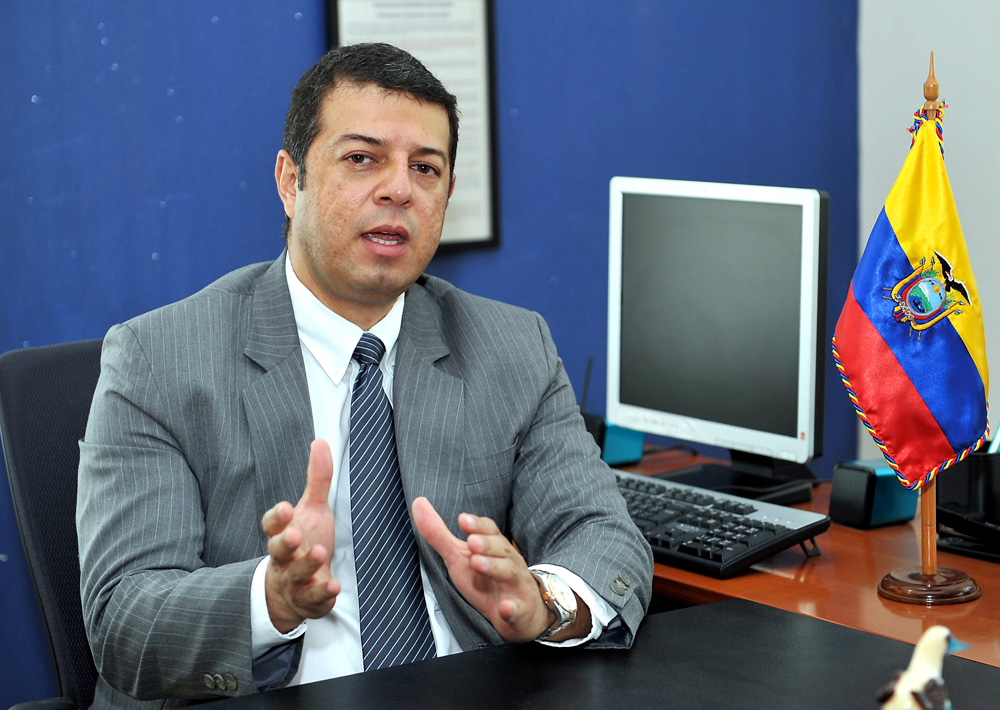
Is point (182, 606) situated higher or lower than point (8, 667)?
higher

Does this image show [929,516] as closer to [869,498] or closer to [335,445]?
[869,498]

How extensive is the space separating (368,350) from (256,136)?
782 millimetres

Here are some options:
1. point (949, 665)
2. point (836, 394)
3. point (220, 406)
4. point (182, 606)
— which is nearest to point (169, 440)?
point (220, 406)

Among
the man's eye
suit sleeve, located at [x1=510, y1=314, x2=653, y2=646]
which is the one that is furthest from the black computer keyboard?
the man's eye

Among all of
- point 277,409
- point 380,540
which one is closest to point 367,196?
point 277,409

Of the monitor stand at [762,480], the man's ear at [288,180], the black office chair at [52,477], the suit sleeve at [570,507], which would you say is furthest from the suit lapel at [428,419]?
the monitor stand at [762,480]

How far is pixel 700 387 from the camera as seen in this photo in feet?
6.37

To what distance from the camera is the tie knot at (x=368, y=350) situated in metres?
1.47

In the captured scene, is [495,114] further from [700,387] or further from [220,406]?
[220,406]

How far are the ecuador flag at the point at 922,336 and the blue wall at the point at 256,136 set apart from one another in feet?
3.51

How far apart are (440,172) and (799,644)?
0.80 m

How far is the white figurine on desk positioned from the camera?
0.65 metres

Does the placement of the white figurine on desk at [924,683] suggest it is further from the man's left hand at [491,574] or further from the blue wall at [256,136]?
the blue wall at [256,136]

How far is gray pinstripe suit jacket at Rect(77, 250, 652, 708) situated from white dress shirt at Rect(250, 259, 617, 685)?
0.07 feet
